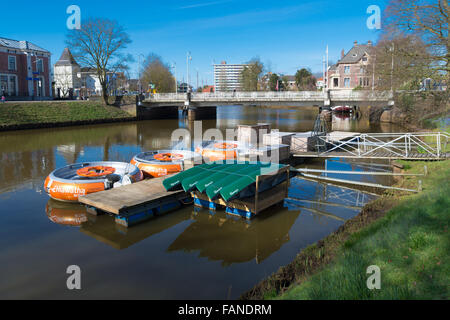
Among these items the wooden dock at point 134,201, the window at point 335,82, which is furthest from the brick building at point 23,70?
the window at point 335,82

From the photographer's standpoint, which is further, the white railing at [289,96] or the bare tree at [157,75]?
the bare tree at [157,75]

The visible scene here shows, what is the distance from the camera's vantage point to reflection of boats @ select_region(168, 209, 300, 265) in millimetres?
10844

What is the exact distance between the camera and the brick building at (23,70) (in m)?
54.4

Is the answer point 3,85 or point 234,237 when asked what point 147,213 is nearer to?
point 234,237

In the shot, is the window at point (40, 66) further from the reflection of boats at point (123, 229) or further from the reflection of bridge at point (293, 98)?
the reflection of boats at point (123, 229)

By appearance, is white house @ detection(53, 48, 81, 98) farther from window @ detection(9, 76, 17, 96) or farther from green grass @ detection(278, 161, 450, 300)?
green grass @ detection(278, 161, 450, 300)

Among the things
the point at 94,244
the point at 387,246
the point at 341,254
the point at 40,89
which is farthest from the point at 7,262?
the point at 40,89

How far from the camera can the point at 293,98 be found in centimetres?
4478

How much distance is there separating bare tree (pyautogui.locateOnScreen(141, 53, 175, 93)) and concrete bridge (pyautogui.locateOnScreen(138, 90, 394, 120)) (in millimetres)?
33958

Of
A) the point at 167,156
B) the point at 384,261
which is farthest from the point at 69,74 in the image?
the point at 384,261

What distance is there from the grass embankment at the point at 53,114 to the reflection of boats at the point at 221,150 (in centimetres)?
2929

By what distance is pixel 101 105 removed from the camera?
188ft

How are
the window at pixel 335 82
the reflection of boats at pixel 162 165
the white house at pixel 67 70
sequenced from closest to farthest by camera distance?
the reflection of boats at pixel 162 165 → the white house at pixel 67 70 → the window at pixel 335 82

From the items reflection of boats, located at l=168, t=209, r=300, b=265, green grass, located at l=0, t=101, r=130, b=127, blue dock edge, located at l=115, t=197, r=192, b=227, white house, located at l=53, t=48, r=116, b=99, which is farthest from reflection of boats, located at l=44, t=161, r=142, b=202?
white house, located at l=53, t=48, r=116, b=99
